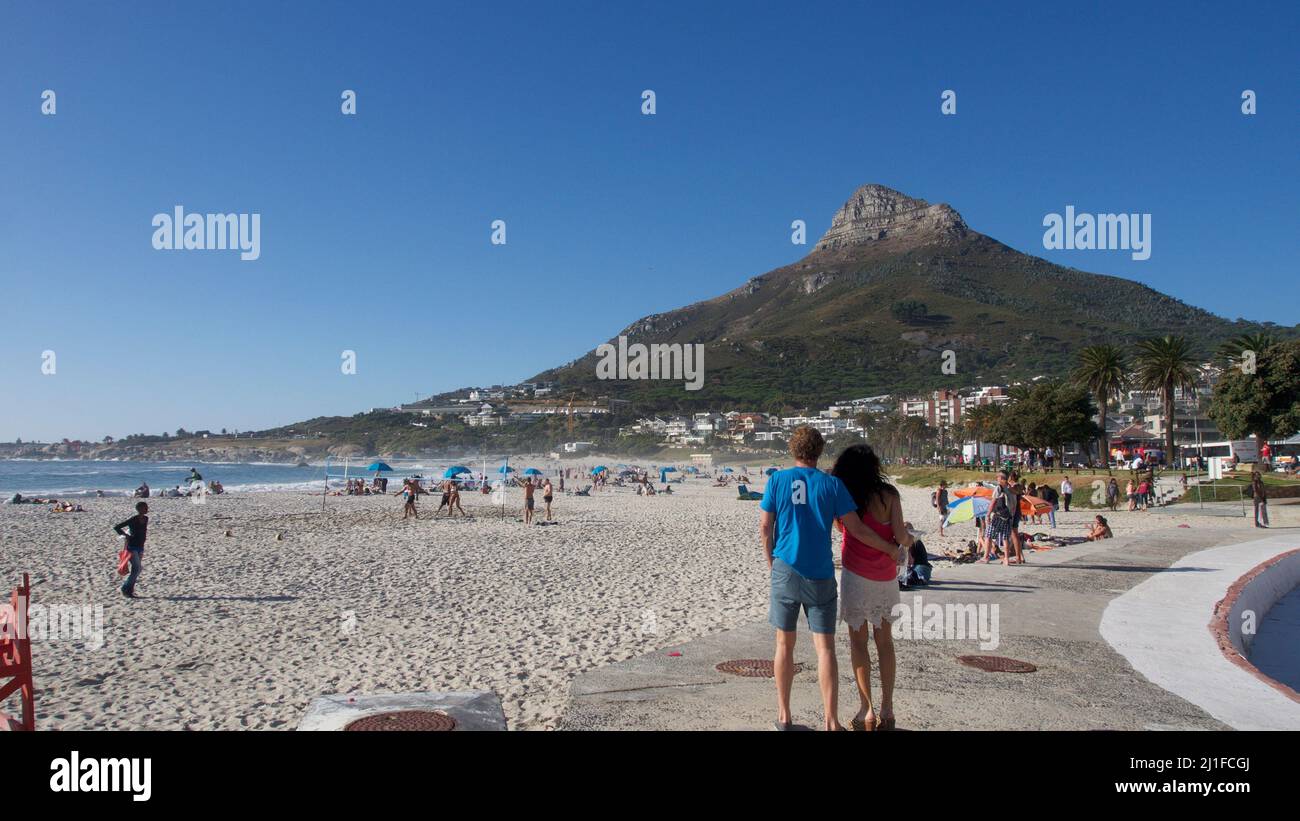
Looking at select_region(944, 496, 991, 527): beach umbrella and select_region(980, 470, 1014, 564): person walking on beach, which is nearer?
select_region(980, 470, 1014, 564): person walking on beach

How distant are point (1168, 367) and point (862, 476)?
47.9m

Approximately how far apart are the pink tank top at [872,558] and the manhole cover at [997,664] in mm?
2122

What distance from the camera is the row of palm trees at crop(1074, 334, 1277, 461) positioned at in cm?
4256

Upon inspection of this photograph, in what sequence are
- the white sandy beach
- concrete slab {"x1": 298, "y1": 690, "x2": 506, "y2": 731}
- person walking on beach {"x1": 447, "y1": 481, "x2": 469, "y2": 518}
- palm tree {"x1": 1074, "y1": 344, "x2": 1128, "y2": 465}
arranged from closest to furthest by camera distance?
concrete slab {"x1": 298, "y1": 690, "x2": 506, "y2": 731}, the white sandy beach, person walking on beach {"x1": 447, "y1": 481, "x2": 469, "y2": 518}, palm tree {"x1": 1074, "y1": 344, "x2": 1128, "y2": 465}

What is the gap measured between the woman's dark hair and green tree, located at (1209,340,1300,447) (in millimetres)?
40899

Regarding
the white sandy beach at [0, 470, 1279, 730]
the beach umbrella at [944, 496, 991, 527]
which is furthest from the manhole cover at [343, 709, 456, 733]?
the beach umbrella at [944, 496, 991, 527]

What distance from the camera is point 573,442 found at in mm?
125062

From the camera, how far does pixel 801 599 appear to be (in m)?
4.31

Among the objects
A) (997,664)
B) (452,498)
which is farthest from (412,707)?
(452,498)

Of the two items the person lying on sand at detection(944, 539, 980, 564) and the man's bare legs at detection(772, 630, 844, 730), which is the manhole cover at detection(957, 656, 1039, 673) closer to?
the man's bare legs at detection(772, 630, 844, 730)
